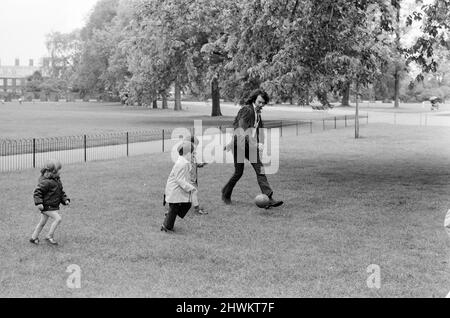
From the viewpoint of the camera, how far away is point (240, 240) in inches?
320

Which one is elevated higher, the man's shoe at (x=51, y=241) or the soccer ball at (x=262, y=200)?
the soccer ball at (x=262, y=200)

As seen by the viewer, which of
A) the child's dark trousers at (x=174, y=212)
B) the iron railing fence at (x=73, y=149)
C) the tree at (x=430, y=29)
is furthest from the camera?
the iron railing fence at (x=73, y=149)

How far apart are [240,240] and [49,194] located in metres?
2.58

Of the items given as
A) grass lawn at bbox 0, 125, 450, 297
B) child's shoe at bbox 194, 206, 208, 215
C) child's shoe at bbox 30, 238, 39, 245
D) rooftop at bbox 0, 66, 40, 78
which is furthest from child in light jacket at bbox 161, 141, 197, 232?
rooftop at bbox 0, 66, 40, 78

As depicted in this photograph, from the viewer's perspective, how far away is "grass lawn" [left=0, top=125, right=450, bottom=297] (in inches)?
242

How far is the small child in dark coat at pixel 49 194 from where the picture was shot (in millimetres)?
7621

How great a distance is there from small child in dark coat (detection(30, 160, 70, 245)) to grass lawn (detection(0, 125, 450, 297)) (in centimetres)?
25

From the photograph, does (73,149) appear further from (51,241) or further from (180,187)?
(51,241)

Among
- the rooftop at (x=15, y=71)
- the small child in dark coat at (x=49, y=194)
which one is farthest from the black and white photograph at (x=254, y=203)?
the rooftop at (x=15, y=71)

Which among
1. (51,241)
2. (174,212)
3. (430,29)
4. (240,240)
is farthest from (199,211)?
(430,29)

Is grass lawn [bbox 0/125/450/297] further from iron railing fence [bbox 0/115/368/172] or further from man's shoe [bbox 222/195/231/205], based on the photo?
iron railing fence [bbox 0/115/368/172]

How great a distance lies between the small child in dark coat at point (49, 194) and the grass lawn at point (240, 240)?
0.25 metres

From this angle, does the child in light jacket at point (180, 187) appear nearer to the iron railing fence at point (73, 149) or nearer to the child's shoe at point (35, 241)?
the child's shoe at point (35, 241)

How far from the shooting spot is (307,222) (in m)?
9.41
